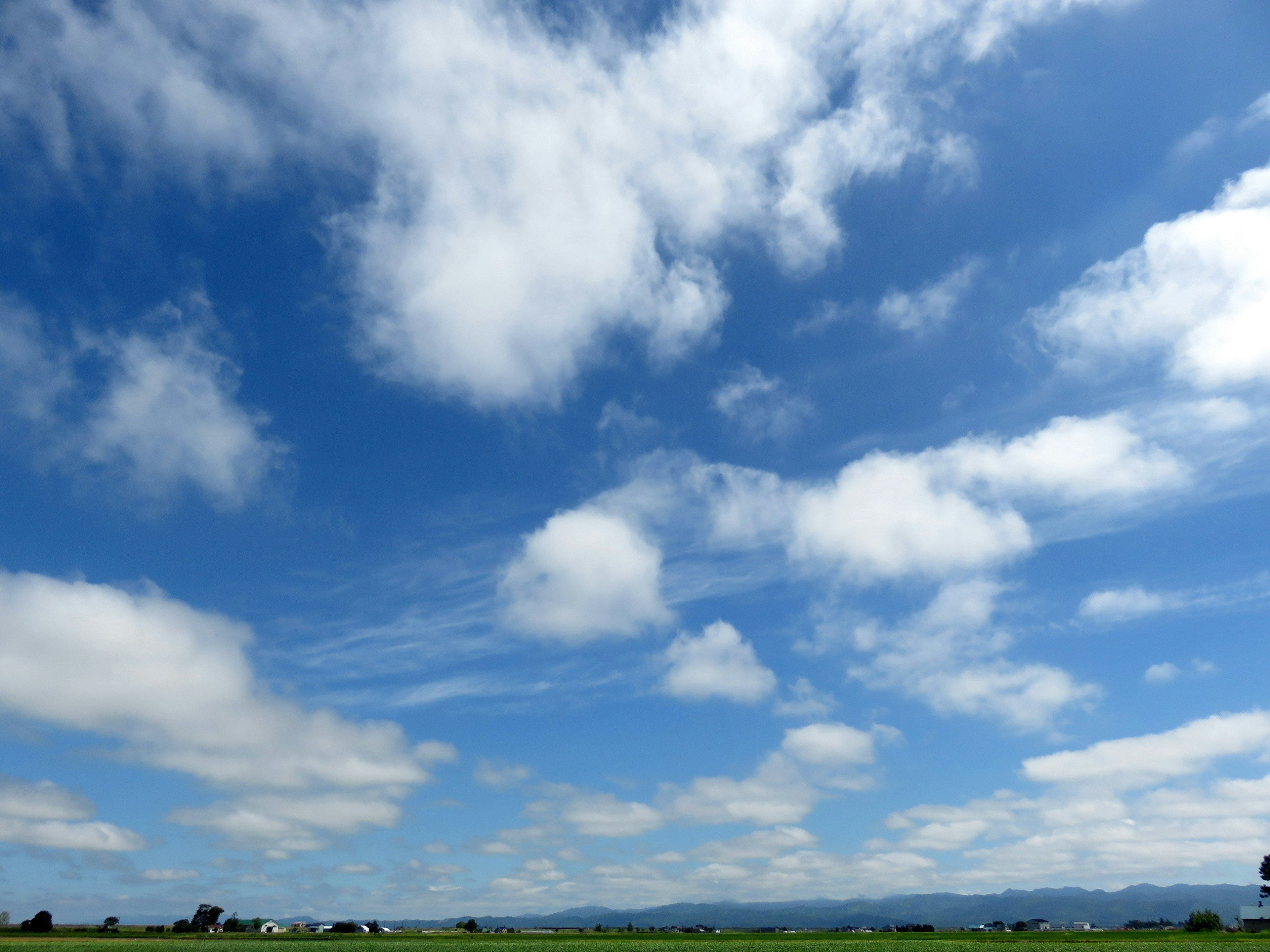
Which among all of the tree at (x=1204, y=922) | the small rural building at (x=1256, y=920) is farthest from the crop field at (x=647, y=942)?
the small rural building at (x=1256, y=920)

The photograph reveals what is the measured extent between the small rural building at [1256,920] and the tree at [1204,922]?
5078 mm

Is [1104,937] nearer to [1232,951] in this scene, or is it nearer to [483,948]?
[1232,951]

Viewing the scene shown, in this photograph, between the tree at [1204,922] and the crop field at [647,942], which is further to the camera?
the tree at [1204,922]

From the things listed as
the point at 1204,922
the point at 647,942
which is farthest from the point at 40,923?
the point at 1204,922

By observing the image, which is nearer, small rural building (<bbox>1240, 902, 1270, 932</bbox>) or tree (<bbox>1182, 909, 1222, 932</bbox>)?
small rural building (<bbox>1240, 902, 1270, 932</bbox>)

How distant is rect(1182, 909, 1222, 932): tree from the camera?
183125mm

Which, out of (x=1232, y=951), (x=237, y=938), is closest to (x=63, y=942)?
(x=237, y=938)

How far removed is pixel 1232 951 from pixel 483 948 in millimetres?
109881

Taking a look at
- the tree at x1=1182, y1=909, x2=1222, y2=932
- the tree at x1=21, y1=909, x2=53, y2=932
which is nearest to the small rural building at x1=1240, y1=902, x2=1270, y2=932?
the tree at x1=1182, y1=909, x2=1222, y2=932

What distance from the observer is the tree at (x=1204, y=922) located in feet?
601

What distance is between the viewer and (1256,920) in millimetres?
177000

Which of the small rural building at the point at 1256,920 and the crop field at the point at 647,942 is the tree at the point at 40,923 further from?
the small rural building at the point at 1256,920

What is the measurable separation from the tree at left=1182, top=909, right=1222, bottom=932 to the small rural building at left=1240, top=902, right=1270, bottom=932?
16.7 ft

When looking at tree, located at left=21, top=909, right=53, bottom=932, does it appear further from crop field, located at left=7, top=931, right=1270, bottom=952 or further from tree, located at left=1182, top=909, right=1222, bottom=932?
Result: tree, located at left=1182, top=909, right=1222, bottom=932
